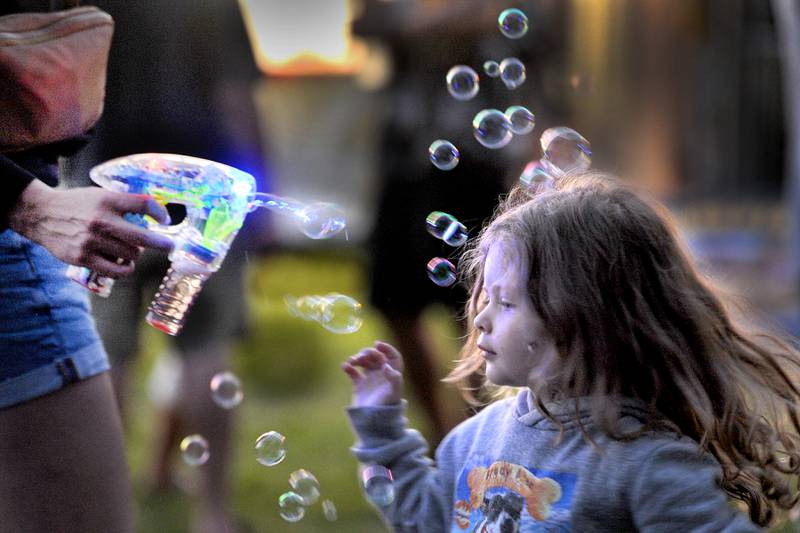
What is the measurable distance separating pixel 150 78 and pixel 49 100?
0.80m

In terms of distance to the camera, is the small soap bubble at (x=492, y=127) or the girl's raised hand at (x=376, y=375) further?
the small soap bubble at (x=492, y=127)

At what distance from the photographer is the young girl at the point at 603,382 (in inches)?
64.7

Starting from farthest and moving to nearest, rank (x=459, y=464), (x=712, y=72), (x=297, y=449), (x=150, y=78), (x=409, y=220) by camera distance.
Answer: (x=712, y=72), (x=297, y=449), (x=409, y=220), (x=150, y=78), (x=459, y=464)

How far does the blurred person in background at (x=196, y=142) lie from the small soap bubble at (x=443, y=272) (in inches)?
28.4

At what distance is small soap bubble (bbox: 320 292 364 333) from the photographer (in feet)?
6.99

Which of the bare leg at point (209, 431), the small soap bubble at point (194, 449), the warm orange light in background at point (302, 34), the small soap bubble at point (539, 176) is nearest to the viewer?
the small soap bubble at point (539, 176)

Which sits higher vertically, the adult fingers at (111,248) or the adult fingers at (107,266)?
the adult fingers at (111,248)

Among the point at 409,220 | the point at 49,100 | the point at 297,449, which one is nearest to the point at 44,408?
the point at 49,100

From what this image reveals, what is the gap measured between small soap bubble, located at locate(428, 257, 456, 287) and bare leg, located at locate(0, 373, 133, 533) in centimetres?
62

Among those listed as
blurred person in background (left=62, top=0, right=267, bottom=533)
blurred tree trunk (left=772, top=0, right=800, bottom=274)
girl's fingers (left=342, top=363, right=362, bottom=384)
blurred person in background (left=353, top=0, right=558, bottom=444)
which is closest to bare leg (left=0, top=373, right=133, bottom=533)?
girl's fingers (left=342, top=363, right=362, bottom=384)

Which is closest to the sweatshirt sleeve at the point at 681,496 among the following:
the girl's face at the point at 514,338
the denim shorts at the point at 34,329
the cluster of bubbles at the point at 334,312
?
the girl's face at the point at 514,338

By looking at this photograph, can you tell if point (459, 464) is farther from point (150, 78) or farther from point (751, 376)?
point (150, 78)

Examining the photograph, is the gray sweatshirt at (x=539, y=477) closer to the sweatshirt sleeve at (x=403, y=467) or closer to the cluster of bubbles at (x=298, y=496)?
the sweatshirt sleeve at (x=403, y=467)

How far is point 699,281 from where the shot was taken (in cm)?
178
